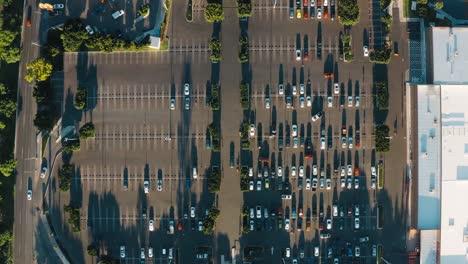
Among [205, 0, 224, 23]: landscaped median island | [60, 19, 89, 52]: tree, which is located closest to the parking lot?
[60, 19, 89, 52]: tree

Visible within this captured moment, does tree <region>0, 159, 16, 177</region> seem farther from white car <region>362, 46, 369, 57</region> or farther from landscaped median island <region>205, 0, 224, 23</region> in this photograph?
white car <region>362, 46, 369, 57</region>

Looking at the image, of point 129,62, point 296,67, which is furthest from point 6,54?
point 296,67

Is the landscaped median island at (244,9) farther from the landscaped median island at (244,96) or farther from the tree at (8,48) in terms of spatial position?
the tree at (8,48)

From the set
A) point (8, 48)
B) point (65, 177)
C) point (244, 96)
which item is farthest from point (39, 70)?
point (244, 96)

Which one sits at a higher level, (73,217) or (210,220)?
(73,217)

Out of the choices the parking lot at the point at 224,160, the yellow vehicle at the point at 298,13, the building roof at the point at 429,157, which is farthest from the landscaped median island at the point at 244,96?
the building roof at the point at 429,157

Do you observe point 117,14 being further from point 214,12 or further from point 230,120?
point 230,120

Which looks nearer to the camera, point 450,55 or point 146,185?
point 450,55

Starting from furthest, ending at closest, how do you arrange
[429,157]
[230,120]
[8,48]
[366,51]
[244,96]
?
[230,120] → [366,51] → [244,96] → [8,48] → [429,157]
